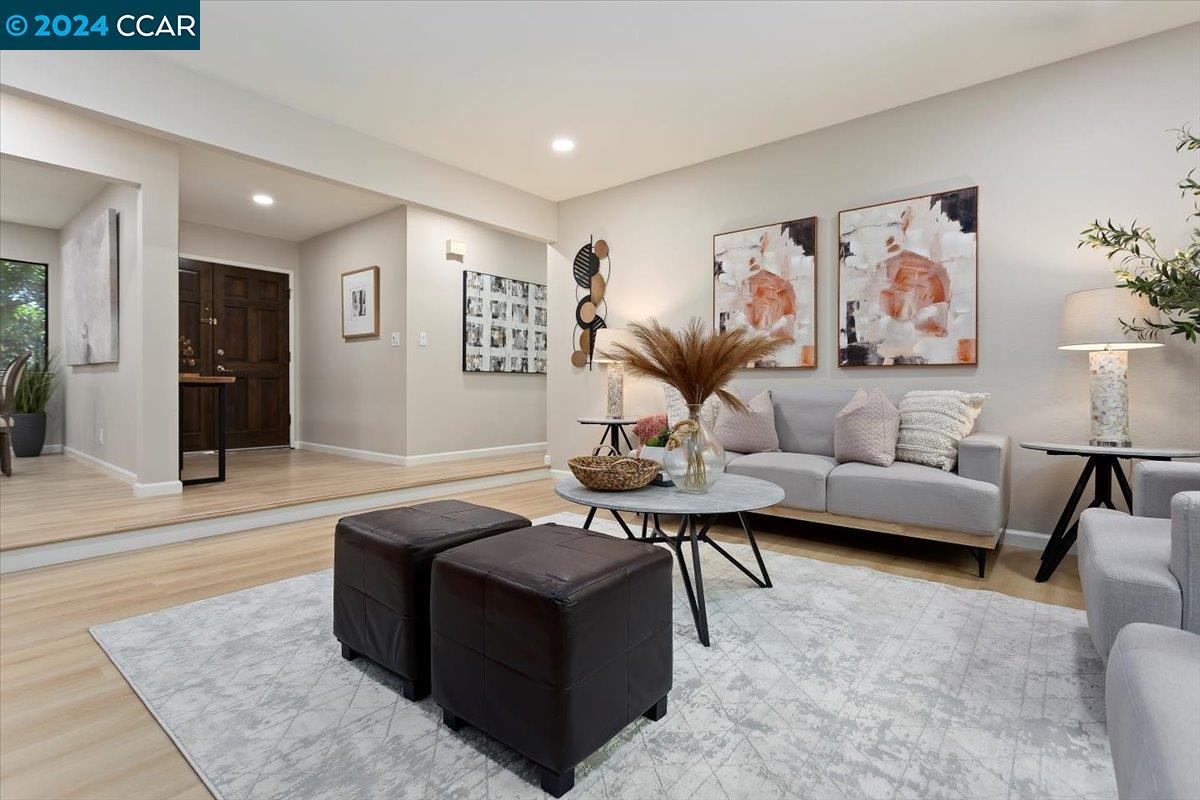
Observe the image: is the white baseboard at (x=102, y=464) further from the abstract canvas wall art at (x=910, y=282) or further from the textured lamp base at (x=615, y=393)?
the abstract canvas wall art at (x=910, y=282)

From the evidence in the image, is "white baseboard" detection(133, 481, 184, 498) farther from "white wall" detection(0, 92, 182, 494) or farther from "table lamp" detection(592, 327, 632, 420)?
"table lamp" detection(592, 327, 632, 420)

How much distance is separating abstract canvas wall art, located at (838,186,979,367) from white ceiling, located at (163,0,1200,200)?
0.73 metres

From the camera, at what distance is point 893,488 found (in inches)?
114

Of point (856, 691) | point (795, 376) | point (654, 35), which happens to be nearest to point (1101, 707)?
point (856, 691)

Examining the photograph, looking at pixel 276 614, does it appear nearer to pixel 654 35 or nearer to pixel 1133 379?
pixel 654 35

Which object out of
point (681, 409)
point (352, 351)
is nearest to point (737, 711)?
point (681, 409)

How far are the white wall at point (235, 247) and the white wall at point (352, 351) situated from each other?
7.2 inches

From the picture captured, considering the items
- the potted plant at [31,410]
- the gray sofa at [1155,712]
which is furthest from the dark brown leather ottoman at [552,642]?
the potted plant at [31,410]

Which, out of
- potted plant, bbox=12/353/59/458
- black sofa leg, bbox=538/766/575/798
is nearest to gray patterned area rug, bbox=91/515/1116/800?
black sofa leg, bbox=538/766/575/798

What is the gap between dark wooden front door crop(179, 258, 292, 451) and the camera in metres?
6.05

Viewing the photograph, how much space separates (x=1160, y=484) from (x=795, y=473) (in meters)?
1.48

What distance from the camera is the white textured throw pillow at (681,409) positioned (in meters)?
3.91

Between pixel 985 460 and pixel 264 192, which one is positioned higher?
pixel 264 192

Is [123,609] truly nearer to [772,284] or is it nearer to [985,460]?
[985,460]
